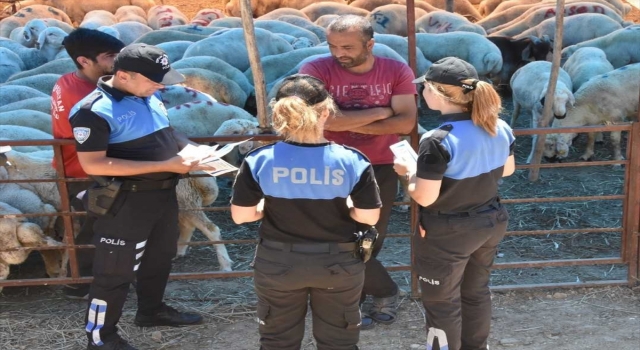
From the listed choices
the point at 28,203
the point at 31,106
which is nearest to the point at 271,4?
the point at 31,106

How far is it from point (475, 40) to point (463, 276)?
412 inches

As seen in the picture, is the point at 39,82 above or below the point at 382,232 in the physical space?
above

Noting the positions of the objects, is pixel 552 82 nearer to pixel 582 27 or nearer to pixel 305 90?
pixel 305 90

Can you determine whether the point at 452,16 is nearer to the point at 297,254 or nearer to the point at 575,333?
the point at 575,333

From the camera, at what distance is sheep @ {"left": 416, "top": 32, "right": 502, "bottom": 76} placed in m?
13.3

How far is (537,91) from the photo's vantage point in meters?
9.89

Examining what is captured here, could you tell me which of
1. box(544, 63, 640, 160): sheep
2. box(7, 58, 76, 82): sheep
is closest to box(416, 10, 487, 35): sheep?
box(544, 63, 640, 160): sheep

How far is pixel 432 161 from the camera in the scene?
336cm

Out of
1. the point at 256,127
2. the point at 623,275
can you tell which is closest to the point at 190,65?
the point at 256,127

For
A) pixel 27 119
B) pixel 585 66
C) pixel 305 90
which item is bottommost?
pixel 27 119

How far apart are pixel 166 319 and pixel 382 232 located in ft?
4.89

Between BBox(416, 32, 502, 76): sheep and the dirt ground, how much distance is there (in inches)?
275

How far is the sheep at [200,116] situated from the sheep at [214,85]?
5.68 ft

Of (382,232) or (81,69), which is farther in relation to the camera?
(81,69)
